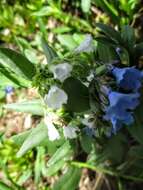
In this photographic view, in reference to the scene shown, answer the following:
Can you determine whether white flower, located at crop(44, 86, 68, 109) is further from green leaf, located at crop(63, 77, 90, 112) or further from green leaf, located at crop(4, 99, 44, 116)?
green leaf, located at crop(4, 99, 44, 116)

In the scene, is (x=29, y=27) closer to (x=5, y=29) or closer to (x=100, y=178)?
(x=5, y=29)

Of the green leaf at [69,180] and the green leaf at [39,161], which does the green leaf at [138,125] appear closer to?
the green leaf at [69,180]

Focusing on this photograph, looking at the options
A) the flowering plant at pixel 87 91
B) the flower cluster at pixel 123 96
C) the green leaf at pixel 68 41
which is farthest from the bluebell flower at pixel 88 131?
the green leaf at pixel 68 41

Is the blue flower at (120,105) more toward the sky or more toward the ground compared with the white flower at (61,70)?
more toward the ground

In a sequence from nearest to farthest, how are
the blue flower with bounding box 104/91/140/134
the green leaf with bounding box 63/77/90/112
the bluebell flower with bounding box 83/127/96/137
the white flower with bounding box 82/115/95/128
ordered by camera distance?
the blue flower with bounding box 104/91/140/134, the green leaf with bounding box 63/77/90/112, the white flower with bounding box 82/115/95/128, the bluebell flower with bounding box 83/127/96/137

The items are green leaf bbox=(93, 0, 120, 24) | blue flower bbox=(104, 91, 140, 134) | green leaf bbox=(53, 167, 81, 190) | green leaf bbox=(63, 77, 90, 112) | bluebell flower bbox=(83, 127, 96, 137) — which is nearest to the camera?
blue flower bbox=(104, 91, 140, 134)

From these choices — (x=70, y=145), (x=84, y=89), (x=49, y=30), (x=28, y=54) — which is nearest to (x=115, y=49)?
(x=84, y=89)

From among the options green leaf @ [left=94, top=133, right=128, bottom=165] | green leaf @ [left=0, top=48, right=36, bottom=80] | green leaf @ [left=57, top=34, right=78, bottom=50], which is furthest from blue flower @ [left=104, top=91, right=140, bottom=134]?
green leaf @ [left=57, top=34, right=78, bottom=50]
